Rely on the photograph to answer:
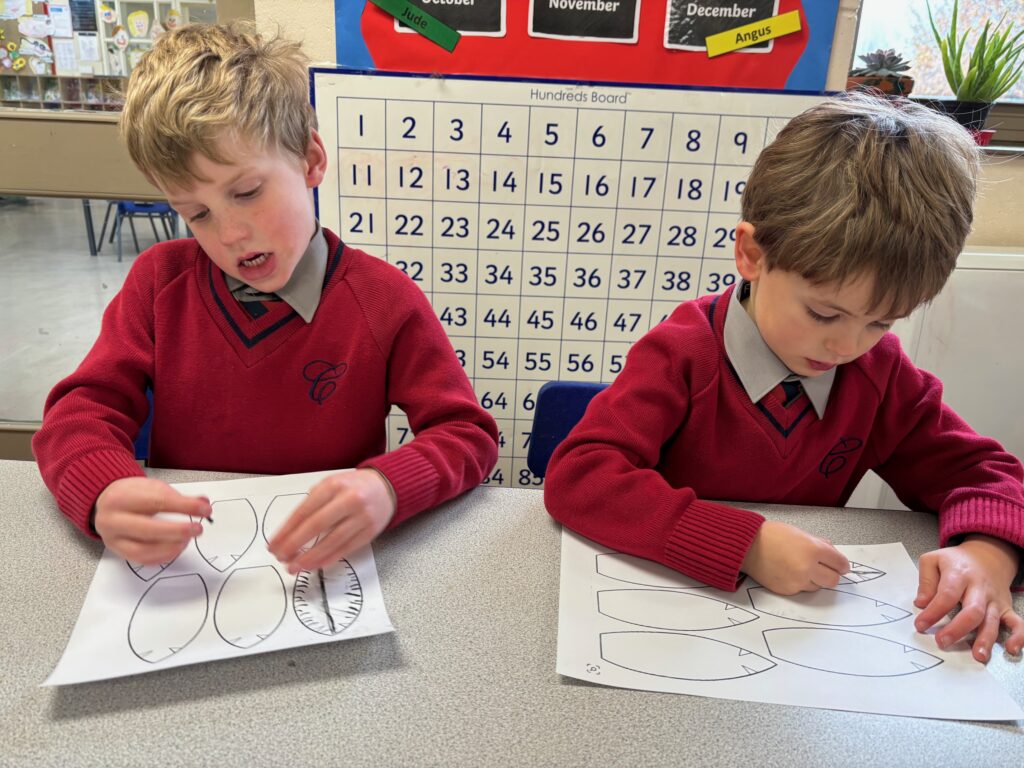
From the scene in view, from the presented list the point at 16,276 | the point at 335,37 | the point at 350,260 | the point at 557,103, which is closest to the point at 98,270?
the point at 16,276

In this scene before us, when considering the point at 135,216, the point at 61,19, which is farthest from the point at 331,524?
the point at 135,216

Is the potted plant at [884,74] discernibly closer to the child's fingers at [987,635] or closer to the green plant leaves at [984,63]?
the green plant leaves at [984,63]

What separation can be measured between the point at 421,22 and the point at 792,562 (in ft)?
4.18

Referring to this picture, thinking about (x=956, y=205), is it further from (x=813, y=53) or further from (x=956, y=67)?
(x=956, y=67)

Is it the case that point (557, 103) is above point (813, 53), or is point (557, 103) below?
below

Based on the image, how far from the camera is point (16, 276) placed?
3195 mm

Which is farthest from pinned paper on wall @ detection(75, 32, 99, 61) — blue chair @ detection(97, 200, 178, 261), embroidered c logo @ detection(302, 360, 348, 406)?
embroidered c logo @ detection(302, 360, 348, 406)

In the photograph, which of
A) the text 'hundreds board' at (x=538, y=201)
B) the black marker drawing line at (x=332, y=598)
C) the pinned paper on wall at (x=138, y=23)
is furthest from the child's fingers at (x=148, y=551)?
the pinned paper on wall at (x=138, y=23)

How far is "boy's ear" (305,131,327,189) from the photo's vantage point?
2.94ft

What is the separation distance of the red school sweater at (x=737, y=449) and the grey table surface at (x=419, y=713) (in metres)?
0.15

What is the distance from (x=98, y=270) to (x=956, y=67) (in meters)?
3.21

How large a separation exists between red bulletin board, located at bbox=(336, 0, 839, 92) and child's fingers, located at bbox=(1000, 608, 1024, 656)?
1195 mm

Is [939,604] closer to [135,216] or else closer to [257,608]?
[257,608]

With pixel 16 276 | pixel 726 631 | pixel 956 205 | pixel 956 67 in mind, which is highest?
pixel 956 67
